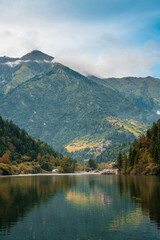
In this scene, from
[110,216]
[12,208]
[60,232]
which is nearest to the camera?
[60,232]

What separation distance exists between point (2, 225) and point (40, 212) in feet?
41.2

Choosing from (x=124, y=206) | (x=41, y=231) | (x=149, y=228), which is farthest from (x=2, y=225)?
(x=124, y=206)

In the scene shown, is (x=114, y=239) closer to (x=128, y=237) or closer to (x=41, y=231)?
(x=128, y=237)

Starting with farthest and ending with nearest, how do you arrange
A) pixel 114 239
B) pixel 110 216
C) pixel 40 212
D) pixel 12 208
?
1. pixel 12 208
2. pixel 40 212
3. pixel 110 216
4. pixel 114 239

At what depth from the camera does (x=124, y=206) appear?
65750 millimetres

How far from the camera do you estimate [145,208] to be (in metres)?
62.0

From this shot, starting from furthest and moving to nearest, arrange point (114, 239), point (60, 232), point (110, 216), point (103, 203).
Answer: point (103, 203) < point (110, 216) < point (60, 232) < point (114, 239)

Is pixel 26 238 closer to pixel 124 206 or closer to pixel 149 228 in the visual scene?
pixel 149 228

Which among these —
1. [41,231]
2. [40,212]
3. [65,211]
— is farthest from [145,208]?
[41,231]

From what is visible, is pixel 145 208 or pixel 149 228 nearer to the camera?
pixel 149 228

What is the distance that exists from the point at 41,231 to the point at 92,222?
9464 mm

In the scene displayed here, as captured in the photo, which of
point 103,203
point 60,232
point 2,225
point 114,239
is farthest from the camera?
point 103,203

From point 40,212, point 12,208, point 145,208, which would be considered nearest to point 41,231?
point 40,212

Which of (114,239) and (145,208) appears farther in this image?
(145,208)
